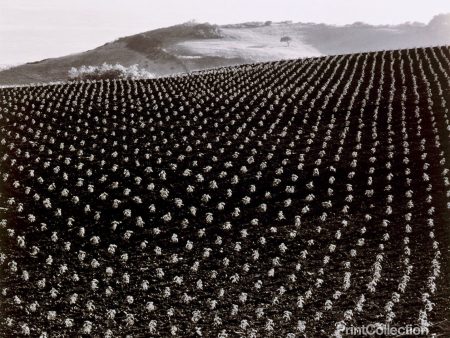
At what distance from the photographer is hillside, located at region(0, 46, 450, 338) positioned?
466 inches

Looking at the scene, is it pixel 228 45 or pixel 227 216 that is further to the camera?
pixel 228 45

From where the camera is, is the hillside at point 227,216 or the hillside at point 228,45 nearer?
the hillside at point 227,216

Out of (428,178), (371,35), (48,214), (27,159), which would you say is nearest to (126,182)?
(48,214)

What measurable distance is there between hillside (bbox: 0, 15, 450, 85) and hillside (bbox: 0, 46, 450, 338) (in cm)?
6829

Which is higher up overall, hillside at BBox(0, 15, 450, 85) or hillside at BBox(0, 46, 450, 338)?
hillside at BBox(0, 15, 450, 85)

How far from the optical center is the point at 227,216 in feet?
53.9

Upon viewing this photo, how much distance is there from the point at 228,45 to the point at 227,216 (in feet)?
350

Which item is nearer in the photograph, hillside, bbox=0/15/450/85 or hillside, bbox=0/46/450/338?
hillside, bbox=0/46/450/338

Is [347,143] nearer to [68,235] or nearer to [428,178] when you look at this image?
[428,178]

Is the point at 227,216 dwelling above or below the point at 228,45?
below

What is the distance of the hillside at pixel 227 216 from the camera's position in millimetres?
11828

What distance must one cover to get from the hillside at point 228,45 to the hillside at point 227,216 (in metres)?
68.3

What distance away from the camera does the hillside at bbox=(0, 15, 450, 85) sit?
98000 millimetres

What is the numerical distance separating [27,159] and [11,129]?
5186 millimetres
